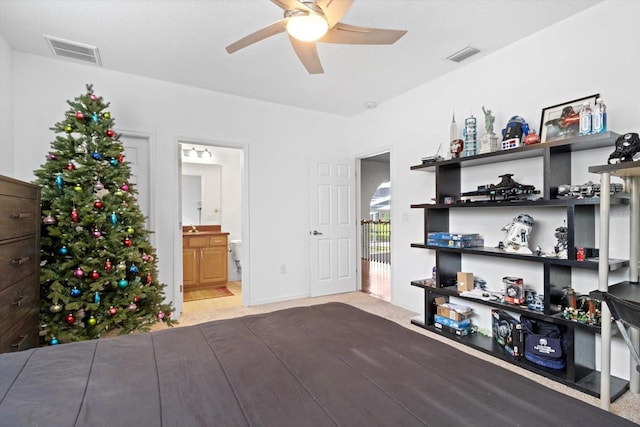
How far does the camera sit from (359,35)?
6.50 ft

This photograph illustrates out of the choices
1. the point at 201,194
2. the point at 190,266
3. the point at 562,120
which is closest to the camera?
the point at 562,120

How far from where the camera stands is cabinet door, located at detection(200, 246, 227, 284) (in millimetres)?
4840

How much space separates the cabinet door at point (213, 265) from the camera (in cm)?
484

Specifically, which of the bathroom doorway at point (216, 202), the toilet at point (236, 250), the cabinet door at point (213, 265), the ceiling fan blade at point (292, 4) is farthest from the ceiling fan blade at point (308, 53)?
the toilet at point (236, 250)

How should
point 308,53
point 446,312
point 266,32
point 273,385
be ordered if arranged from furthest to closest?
point 446,312 → point 308,53 → point 266,32 → point 273,385

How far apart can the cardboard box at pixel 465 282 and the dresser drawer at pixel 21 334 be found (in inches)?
130

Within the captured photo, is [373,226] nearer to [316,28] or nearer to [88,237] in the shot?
[88,237]

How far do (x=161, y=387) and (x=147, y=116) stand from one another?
3.34 m

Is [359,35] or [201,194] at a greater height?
[359,35]

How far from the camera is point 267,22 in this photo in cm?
249

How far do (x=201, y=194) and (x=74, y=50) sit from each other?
9.91 ft

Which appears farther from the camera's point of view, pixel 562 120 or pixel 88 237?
pixel 88 237

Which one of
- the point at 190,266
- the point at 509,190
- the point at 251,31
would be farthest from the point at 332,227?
the point at 251,31

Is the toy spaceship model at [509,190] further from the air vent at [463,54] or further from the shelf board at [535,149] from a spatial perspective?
the air vent at [463,54]
